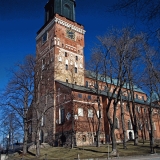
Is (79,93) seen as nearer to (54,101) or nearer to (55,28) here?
(54,101)

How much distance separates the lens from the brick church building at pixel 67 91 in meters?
31.8

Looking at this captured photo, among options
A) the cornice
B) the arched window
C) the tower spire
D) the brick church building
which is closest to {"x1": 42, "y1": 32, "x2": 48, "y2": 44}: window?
the brick church building

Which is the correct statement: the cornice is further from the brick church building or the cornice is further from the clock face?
the clock face

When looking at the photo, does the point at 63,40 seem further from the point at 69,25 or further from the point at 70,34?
the point at 69,25

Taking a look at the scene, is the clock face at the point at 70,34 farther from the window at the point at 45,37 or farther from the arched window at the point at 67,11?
the window at the point at 45,37

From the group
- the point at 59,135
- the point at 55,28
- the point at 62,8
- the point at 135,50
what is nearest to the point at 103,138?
the point at 59,135

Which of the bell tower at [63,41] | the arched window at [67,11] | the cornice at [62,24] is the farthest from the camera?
the arched window at [67,11]

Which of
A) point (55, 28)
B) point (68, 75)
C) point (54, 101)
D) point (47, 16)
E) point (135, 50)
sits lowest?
point (54, 101)

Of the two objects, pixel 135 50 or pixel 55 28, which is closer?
pixel 135 50

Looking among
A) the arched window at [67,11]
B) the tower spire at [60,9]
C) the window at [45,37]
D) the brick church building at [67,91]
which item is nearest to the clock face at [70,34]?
the brick church building at [67,91]

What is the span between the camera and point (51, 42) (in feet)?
145

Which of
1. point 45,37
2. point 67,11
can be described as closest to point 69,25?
point 67,11

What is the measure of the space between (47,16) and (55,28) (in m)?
7.09

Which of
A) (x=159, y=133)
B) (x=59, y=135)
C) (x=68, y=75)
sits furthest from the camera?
(x=159, y=133)
